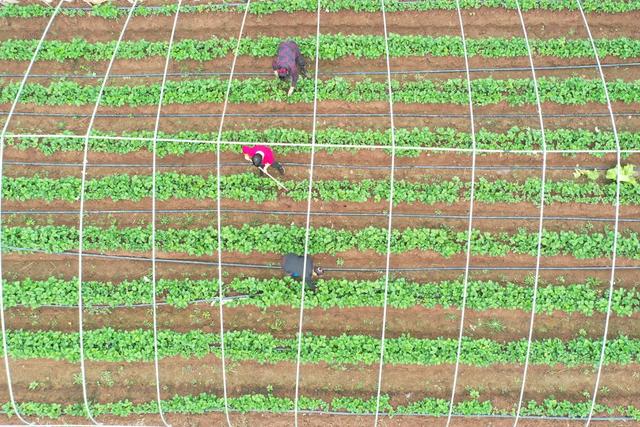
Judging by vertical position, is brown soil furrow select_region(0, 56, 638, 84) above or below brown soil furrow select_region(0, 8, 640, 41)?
below

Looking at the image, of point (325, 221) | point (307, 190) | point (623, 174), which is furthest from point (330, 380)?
point (623, 174)

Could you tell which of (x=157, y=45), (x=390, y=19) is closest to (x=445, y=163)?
(x=390, y=19)

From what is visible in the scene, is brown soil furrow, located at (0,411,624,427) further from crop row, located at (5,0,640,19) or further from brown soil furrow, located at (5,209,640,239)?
crop row, located at (5,0,640,19)

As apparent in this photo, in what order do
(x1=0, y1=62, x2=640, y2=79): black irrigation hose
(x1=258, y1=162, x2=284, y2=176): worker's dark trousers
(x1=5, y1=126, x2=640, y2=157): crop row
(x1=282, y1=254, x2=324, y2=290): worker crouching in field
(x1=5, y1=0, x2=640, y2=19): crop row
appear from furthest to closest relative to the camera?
(x1=5, y1=0, x2=640, y2=19): crop row, (x1=0, y1=62, x2=640, y2=79): black irrigation hose, (x1=5, y1=126, x2=640, y2=157): crop row, (x1=258, y1=162, x2=284, y2=176): worker's dark trousers, (x1=282, y1=254, x2=324, y2=290): worker crouching in field

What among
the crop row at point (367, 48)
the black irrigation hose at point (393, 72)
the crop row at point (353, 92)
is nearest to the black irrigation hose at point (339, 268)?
the crop row at point (353, 92)

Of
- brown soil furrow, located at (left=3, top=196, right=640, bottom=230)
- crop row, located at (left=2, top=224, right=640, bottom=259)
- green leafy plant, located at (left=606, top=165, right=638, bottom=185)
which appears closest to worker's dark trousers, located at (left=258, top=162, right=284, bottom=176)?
brown soil furrow, located at (left=3, top=196, right=640, bottom=230)

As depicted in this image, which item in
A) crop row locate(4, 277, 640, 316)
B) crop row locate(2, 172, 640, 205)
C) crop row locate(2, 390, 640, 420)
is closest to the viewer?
crop row locate(2, 390, 640, 420)

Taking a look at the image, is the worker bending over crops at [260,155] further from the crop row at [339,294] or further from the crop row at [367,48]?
the crop row at [367,48]
